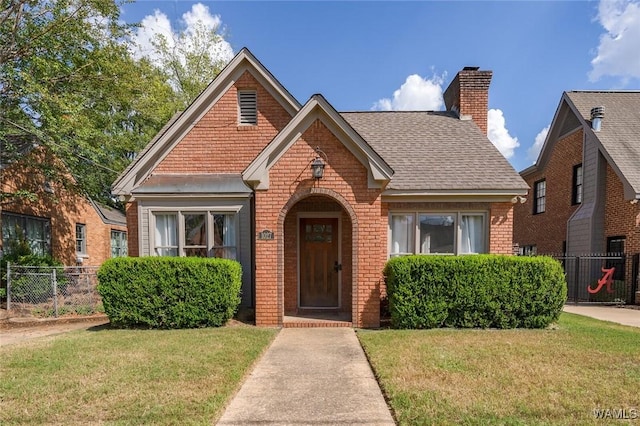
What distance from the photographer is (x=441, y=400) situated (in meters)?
3.70

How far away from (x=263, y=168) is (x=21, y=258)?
34.6 feet

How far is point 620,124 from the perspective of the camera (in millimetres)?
13164

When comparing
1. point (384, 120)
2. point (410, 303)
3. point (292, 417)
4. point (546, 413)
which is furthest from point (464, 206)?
point (292, 417)

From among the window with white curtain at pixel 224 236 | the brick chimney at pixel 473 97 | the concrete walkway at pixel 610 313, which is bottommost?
the concrete walkway at pixel 610 313

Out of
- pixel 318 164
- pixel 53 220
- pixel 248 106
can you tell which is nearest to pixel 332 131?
pixel 318 164

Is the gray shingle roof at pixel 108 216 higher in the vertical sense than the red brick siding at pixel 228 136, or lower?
lower

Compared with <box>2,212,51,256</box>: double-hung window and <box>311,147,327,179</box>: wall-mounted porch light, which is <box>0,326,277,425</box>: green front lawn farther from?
<box>2,212,51,256</box>: double-hung window

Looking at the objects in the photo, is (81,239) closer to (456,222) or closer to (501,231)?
(456,222)

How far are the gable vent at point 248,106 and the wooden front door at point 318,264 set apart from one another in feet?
12.2

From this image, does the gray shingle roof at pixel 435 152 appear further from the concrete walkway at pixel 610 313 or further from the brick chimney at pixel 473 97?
the concrete walkway at pixel 610 313

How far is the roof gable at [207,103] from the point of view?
9109 mm

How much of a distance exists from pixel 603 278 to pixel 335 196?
1071 centimetres

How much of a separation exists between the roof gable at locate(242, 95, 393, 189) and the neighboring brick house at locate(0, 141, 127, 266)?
11036mm

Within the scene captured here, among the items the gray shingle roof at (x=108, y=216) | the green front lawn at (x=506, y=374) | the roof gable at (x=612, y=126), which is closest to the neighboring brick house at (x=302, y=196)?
the green front lawn at (x=506, y=374)
